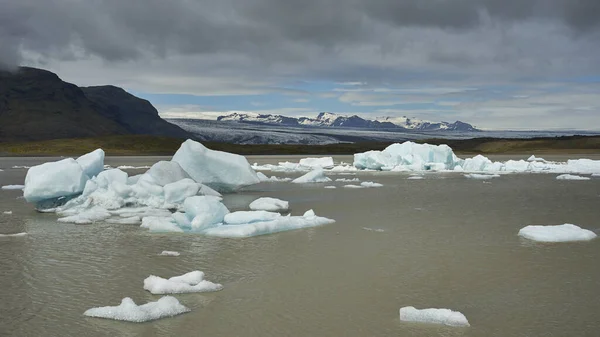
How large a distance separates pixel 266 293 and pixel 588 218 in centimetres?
997

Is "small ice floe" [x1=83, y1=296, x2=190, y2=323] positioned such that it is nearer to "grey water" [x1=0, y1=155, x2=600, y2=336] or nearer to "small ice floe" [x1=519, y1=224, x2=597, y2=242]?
"grey water" [x1=0, y1=155, x2=600, y2=336]

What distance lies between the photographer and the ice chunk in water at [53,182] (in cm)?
1502

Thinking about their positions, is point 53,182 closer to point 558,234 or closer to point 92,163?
point 92,163

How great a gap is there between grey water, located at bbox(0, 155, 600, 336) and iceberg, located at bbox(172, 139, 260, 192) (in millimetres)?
6304

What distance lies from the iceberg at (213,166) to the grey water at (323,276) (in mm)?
6304

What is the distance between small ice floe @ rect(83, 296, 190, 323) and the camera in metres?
5.98

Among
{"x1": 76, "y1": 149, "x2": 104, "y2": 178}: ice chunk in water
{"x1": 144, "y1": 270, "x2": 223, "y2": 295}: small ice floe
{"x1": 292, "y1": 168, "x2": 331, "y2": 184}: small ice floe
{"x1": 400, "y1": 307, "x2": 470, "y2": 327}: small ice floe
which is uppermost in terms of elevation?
{"x1": 76, "y1": 149, "x2": 104, "y2": 178}: ice chunk in water

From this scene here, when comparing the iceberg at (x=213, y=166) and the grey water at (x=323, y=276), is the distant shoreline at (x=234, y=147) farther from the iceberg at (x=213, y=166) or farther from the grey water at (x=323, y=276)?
the grey water at (x=323, y=276)

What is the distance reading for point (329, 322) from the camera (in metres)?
5.97

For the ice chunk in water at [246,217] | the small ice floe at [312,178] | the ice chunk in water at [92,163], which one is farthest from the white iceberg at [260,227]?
the small ice floe at [312,178]

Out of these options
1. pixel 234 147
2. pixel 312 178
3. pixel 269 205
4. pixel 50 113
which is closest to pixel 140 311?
pixel 269 205

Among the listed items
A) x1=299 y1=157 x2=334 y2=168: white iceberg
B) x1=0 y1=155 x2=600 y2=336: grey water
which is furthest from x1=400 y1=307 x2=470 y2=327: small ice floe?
x1=299 y1=157 x2=334 y2=168: white iceberg

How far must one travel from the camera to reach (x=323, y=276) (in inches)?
314

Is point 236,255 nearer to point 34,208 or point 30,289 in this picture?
point 30,289
